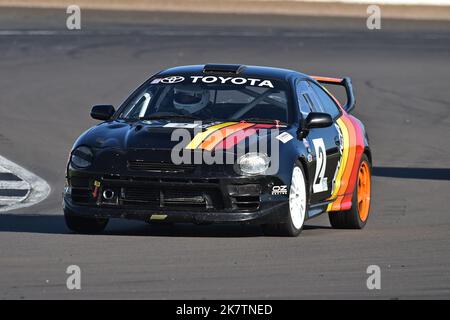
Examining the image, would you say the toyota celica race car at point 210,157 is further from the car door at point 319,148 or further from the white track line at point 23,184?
the white track line at point 23,184

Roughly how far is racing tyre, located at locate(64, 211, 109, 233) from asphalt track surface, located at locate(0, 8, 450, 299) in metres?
0.19

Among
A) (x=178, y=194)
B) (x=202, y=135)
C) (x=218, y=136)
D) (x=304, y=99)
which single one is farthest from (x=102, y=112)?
(x=304, y=99)

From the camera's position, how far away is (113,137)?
11.3 m

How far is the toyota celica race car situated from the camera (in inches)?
431

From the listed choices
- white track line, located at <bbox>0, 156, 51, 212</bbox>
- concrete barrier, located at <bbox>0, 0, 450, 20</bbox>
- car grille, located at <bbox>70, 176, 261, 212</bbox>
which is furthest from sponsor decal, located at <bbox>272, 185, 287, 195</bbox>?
concrete barrier, located at <bbox>0, 0, 450, 20</bbox>

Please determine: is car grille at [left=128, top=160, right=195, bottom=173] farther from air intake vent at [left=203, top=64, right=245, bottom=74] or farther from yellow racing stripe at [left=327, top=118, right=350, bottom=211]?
yellow racing stripe at [left=327, top=118, right=350, bottom=211]

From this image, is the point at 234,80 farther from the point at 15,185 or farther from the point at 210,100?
the point at 15,185

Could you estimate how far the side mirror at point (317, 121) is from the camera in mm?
11734

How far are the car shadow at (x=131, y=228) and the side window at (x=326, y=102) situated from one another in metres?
1.08

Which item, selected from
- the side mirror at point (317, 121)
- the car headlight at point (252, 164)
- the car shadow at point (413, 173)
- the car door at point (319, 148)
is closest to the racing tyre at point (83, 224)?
the car headlight at point (252, 164)

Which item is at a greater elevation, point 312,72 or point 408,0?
point 408,0

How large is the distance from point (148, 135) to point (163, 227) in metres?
1.56
